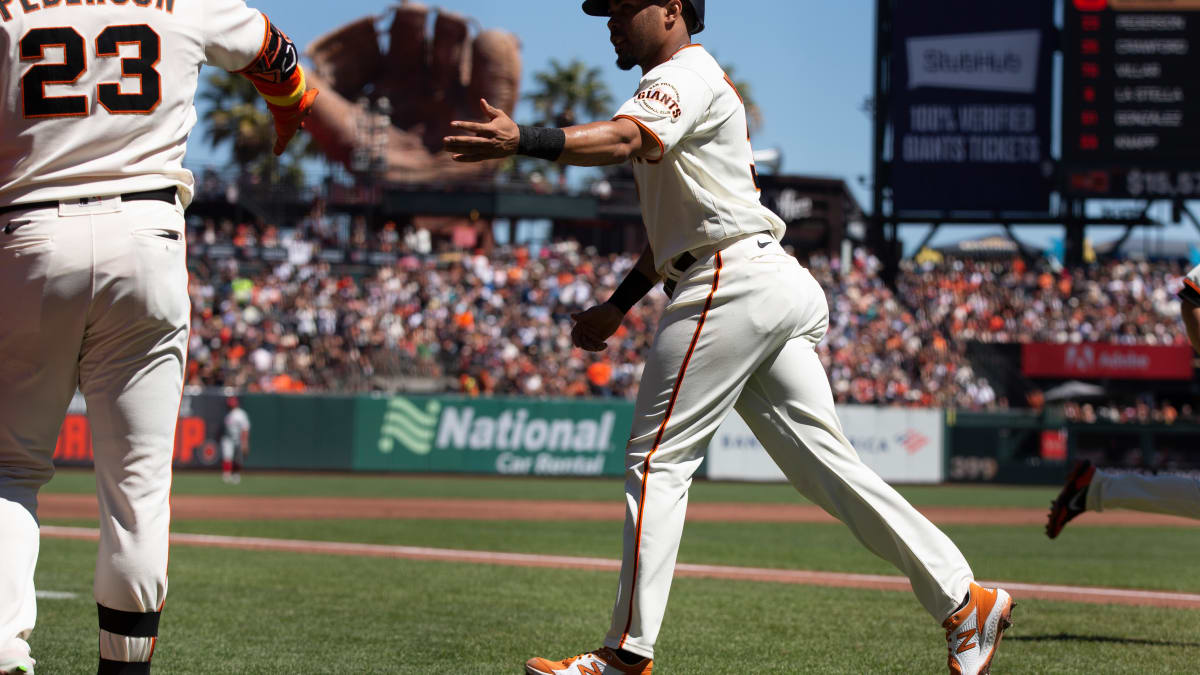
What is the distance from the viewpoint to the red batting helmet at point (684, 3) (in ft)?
13.0

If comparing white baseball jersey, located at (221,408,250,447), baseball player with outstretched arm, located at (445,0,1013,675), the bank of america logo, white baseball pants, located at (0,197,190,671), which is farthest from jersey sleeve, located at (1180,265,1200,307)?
the bank of america logo

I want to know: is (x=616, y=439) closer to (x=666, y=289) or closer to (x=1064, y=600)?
(x=1064, y=600)

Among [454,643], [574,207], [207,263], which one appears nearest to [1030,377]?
[574,207]

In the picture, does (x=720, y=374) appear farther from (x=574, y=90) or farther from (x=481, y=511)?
(x=574, y=90)

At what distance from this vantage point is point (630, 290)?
4492 millimetres

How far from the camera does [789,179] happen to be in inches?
1505

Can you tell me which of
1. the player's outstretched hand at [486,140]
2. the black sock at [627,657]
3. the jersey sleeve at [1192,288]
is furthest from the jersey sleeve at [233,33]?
the jersey sleeve at [1192,288]

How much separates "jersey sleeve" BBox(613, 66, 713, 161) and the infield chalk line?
5087 millimetres

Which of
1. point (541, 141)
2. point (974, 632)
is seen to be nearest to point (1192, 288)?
point (974, 632)

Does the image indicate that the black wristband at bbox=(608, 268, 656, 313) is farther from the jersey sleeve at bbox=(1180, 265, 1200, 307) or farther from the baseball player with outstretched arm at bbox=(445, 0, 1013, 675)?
the jersey sleeve at bbox=(1180, 265, 1200, 307)

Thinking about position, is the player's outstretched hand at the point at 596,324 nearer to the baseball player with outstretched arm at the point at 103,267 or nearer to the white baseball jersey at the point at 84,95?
the baseball player with outstretched arm at the point at 103,267

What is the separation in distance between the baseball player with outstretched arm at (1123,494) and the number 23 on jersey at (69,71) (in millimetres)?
4439

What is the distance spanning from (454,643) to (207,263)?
26574 mm

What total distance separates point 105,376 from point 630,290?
1861 millimetres
